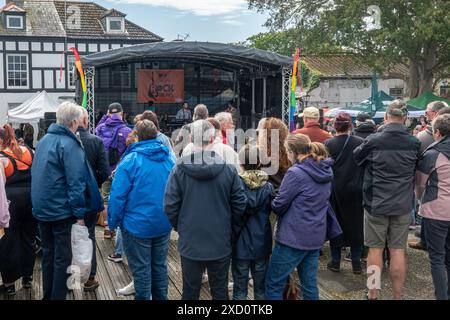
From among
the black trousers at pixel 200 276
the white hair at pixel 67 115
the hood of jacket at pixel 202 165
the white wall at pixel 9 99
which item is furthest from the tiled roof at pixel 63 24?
the black trousers at pixel 200 276

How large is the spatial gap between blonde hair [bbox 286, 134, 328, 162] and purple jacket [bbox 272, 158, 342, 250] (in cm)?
4

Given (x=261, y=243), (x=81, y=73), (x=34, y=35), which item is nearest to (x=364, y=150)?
(x=261, y=243)

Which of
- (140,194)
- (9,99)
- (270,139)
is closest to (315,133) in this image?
(270,139)

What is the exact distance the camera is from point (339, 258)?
5.23 m

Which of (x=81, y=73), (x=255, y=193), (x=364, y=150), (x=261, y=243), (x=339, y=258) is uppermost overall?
(x=81, y=73)

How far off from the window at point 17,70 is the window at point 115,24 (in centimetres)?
470

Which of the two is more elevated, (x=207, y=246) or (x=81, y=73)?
(x=81, y=73)

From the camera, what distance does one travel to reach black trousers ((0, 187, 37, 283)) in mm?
4352

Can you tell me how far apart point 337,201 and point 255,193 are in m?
1.77

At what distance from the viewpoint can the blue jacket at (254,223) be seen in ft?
12.0

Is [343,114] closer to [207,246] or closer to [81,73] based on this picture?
[207,246]

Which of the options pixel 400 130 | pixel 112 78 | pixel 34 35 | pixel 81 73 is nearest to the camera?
pixel 400 130

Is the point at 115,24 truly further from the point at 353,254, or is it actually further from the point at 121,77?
the point at 353,254

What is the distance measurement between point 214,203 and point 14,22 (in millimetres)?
26487
